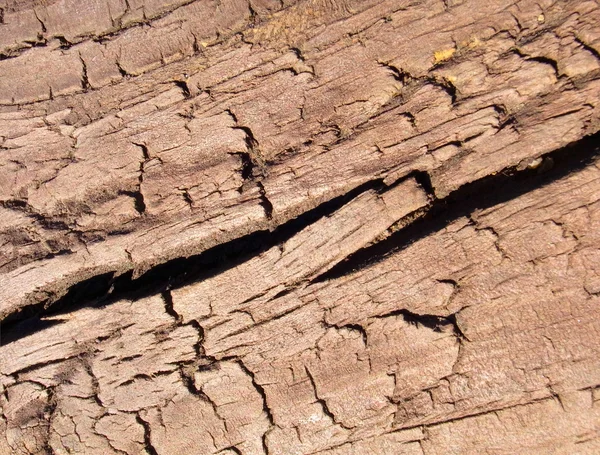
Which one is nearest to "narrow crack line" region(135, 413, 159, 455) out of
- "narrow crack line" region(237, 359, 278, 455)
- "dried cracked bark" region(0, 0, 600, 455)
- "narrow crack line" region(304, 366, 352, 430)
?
"dried cracked bark" region(0, 0, 600, 455)

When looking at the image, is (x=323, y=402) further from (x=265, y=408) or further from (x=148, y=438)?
(x=148, y=438)

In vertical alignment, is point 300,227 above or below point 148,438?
above

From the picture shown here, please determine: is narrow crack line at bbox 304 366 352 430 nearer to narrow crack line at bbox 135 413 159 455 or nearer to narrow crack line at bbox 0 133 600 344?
narrow crack line at bbox 0 133 600 344

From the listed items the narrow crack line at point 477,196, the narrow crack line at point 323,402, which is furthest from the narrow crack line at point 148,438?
the narrow crack line at point 477,196

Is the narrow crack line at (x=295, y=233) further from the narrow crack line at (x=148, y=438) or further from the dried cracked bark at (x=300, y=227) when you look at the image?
the narrow crack line at (x=148, y=438)

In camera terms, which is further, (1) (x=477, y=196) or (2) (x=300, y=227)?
(2) (x=300, y=227)

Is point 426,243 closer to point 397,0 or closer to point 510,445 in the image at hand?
point 510,445

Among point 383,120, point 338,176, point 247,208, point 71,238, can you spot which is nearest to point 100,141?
point 71,238

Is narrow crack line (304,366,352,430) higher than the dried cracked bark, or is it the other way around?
the dried cracked bark

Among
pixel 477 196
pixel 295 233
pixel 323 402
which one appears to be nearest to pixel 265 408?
pixel 323 402
